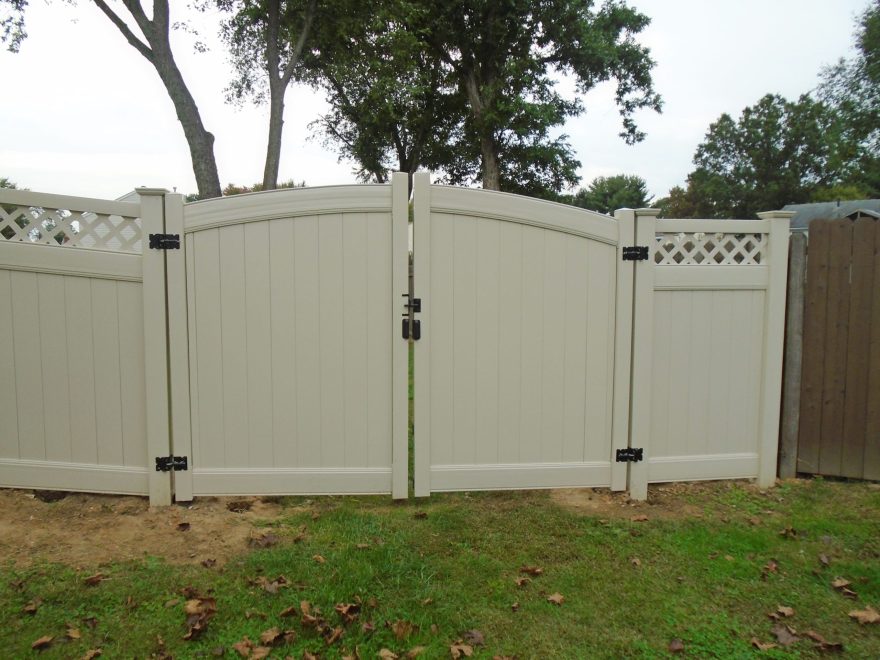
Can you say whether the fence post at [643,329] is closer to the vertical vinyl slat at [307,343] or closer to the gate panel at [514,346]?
the gate panel at [514,346]

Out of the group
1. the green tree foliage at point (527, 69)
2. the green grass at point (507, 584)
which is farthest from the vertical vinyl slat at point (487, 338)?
the green tree foliage at point (527, 69)

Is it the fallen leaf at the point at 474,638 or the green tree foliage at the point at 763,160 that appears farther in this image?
the green tree foliage at the point at 763,160

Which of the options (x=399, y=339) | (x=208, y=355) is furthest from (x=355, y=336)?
(x=208, y=355)

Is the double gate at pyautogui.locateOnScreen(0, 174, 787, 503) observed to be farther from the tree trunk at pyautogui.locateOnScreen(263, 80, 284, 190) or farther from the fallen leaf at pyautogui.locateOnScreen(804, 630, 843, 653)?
the tree trunk at pyautogui.locateOnScreen(263, 80, 284, 190)

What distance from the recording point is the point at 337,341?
3805 millimetres

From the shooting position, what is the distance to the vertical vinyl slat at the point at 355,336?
377 cm

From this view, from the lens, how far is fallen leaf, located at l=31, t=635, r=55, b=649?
239 centimetres

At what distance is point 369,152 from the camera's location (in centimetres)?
1759

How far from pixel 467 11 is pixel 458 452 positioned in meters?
17.5

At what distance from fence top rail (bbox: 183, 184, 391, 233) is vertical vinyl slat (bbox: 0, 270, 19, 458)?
1160 millimetres

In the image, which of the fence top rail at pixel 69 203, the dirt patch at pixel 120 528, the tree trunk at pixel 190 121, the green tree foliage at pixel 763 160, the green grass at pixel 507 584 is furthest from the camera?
the green tree foliage at pixel 763 160

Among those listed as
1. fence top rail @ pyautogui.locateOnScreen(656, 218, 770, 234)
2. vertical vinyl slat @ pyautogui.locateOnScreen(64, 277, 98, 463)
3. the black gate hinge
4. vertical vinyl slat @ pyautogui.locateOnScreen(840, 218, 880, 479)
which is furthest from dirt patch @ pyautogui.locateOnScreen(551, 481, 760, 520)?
vertical vinyl slat @ pyautogui.locateOnScreen(64, 277, 98, 463)

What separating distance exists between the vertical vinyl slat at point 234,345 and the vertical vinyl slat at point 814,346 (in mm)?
3795

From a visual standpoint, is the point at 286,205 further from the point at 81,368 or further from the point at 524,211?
the point at 81,368
